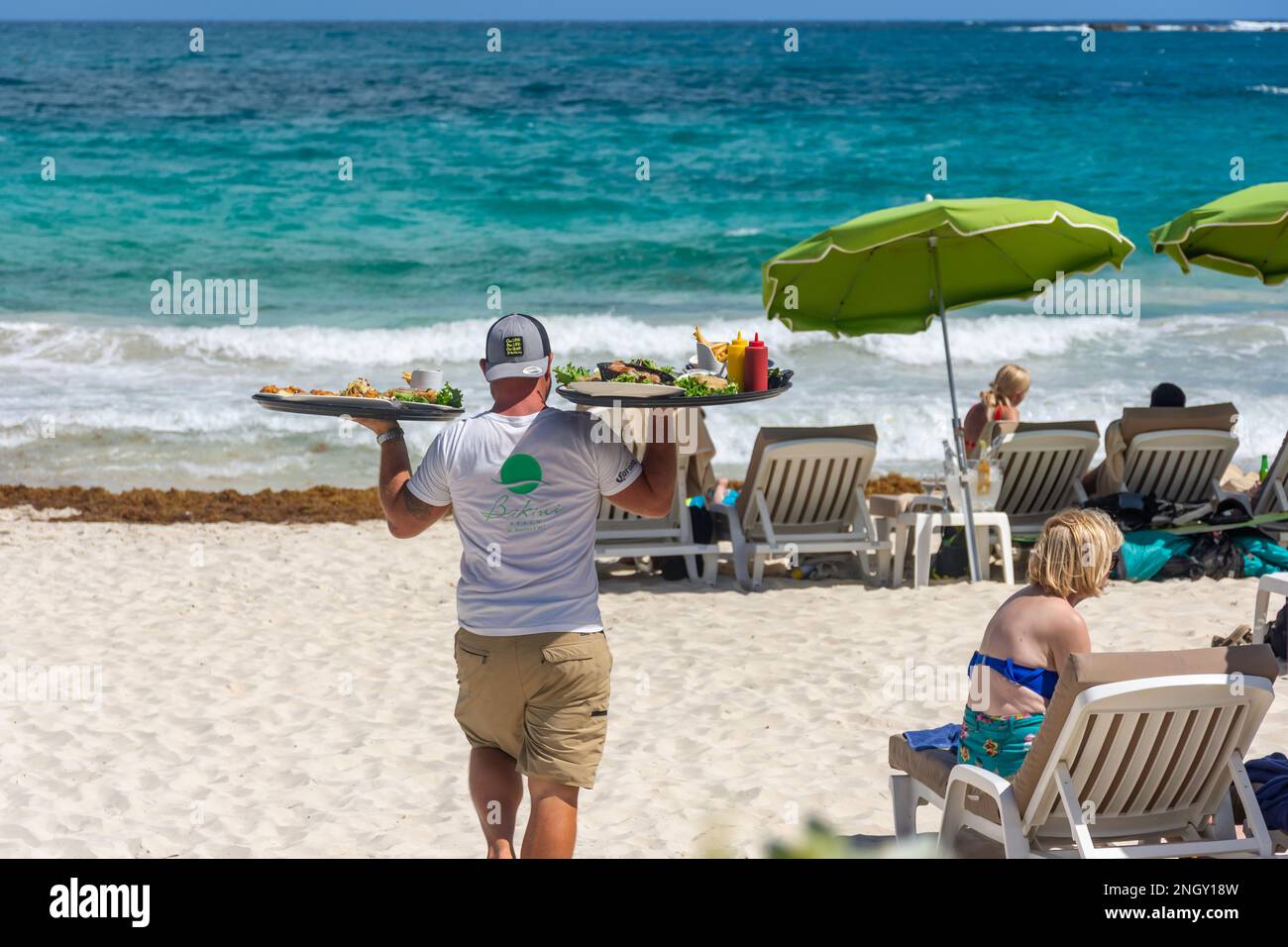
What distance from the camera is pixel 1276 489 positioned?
27.7 feet

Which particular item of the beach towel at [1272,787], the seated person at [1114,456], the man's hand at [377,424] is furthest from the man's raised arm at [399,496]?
the seated person at [1114,456]

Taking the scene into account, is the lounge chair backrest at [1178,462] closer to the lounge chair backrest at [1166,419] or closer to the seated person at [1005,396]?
the lounge chair backrest at [1166,419]

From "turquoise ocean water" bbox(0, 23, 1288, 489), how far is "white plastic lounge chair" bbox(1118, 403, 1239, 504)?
12.2 ft

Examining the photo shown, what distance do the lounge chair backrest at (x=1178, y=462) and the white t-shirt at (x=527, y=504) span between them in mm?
5615

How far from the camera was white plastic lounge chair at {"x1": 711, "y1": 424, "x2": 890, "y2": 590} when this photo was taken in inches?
320

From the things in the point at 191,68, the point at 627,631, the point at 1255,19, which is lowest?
the point at 627,631

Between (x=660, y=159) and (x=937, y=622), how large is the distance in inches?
948

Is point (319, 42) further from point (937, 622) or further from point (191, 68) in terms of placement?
point (937, 622)

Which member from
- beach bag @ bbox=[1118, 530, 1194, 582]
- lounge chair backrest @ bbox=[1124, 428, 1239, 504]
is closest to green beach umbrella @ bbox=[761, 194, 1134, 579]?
beach bag @ bbox=[1118, 530, 1194, 582]

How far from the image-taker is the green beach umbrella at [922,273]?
7.98m

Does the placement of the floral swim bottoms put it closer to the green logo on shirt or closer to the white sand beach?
the white sand beach

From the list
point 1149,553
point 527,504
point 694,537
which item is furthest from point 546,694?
point 1149,553
